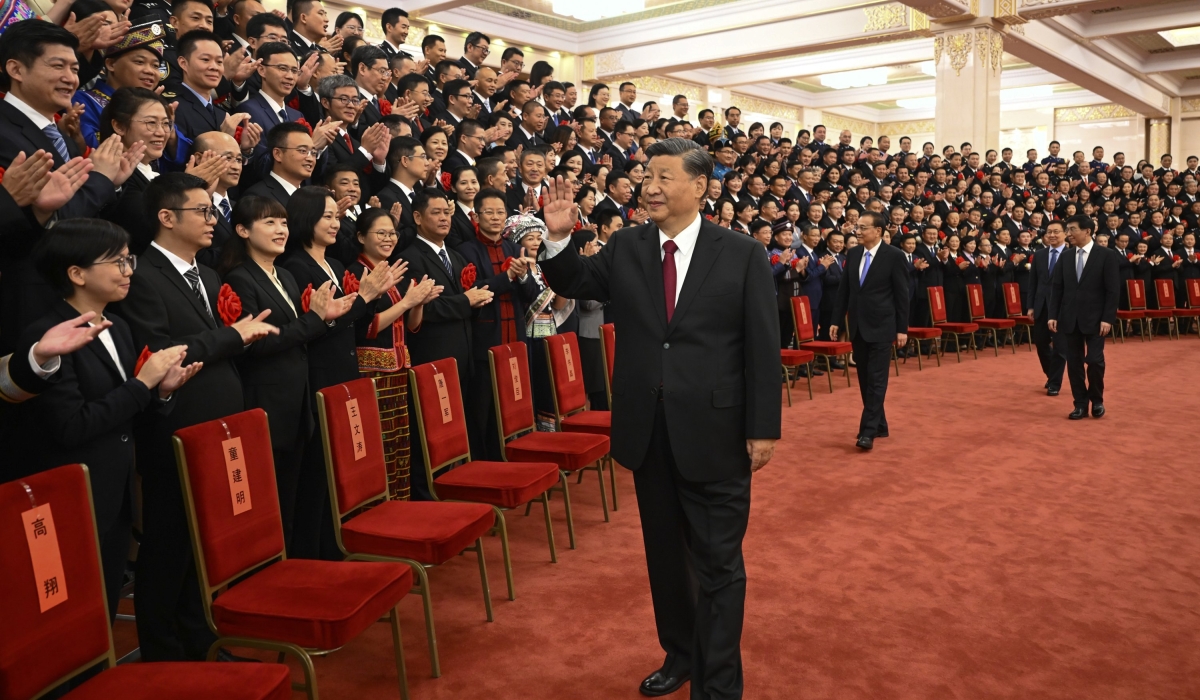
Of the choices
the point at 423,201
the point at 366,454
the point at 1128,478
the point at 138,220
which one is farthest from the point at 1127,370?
the point at 138,220

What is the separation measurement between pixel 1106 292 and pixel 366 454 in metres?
5.75

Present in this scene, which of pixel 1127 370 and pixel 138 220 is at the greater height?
pixel 138 220

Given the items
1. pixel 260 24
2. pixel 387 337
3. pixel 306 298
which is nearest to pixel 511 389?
pixel 387 337

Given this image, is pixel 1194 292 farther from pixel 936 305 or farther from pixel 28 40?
pixel 28 40

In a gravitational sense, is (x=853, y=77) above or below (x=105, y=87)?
above

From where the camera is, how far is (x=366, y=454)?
280 centimetres

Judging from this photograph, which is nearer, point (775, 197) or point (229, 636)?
point (229, 636)

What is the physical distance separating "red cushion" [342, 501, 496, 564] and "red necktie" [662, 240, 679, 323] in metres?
1.00

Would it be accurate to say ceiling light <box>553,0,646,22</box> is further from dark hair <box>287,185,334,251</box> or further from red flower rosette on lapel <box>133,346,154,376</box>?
red flower rosette on lapel <box>133,346,154,376</box>

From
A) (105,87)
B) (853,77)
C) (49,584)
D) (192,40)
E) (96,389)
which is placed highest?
(853,77)

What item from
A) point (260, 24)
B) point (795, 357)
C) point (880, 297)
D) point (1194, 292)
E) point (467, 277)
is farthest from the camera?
point (1194, 292)

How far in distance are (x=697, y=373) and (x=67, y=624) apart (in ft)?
4.93

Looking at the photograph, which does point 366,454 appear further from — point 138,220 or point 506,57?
point 506,57

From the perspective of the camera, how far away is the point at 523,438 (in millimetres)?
3865
